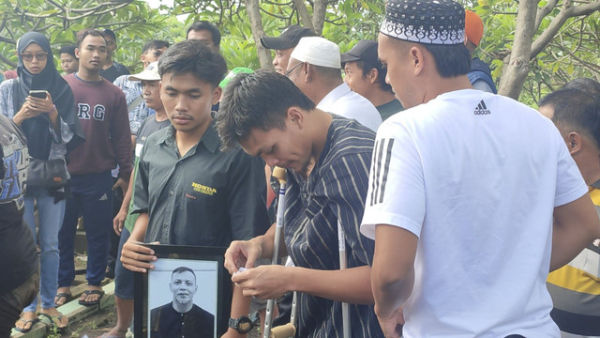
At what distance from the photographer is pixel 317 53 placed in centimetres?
445

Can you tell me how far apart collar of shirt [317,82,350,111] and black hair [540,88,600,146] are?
5.50ft

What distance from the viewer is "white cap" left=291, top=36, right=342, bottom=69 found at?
4441 millimetres

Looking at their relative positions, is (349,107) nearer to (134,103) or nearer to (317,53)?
(317,53)

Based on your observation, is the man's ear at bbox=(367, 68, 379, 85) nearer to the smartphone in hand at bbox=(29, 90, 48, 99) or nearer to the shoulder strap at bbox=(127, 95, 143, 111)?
the smartphone in hand at bbox=(29, 90, 48, 99)

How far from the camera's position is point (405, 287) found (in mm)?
1778

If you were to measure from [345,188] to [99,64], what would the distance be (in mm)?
4873

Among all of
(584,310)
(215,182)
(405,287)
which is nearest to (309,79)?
(215,182)

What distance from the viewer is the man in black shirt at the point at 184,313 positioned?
2906mm

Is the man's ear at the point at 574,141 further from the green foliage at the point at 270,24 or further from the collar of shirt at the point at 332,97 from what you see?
the green foliage at the point at 270,24

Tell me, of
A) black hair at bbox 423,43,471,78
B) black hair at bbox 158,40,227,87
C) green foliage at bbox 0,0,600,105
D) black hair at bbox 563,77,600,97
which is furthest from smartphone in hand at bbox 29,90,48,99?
black hair at bbox 423,43,471,78

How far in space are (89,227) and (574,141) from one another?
4775mm

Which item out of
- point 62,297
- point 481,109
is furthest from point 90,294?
point 481,109

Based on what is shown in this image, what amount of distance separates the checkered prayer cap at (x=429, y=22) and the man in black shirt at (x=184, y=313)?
5.08 ft

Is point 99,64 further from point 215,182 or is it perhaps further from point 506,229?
point 506,229
